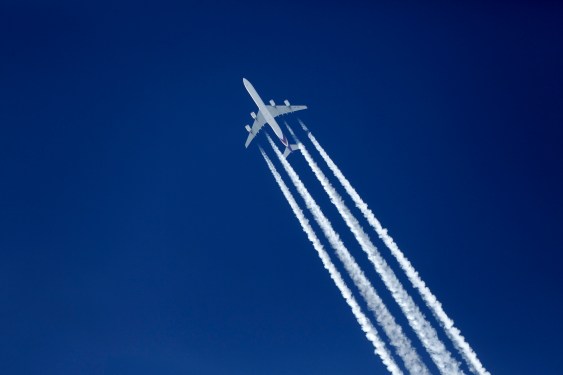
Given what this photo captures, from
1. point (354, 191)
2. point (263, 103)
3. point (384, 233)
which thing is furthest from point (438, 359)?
point (263, 103)

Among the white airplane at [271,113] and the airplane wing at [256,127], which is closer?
the white airplane at [271,113]

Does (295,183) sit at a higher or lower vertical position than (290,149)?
lower

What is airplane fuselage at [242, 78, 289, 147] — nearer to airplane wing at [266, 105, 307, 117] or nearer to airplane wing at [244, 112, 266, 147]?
airplane wing at [266, 105, 307, 117]

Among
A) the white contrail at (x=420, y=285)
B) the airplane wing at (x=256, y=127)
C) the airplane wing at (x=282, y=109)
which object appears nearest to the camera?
the white contrail at (x=420, y=285)

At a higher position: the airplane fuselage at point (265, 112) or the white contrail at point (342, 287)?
the airplane fuselage at point (265, 112)

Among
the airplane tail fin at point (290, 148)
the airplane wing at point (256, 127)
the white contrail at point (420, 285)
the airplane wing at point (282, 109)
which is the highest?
the airplane wing at point (256, 127)

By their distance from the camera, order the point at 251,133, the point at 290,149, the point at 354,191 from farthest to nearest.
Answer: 1. the point at 251,133
2. the point at 290,149
3. the point at 354,191

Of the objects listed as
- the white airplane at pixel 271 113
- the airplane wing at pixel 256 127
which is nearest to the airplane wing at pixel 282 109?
the white airplane at pixel 271 113

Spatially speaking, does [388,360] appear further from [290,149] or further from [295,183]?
[290,149]

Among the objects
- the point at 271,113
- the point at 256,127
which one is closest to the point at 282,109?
the point at 271,113

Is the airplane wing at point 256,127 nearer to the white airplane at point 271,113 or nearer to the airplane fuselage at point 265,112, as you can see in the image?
the white airplane at point 271,113
